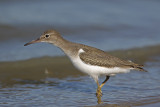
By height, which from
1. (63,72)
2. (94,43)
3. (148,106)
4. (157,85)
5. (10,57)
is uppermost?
(94,43)

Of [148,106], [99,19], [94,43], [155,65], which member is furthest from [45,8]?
[148,106]

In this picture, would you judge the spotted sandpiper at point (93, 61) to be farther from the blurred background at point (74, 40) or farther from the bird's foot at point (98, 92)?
the blurred background at point (74, 40)

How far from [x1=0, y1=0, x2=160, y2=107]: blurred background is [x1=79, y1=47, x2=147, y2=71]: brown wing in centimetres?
79

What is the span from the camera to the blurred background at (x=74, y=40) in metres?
9.71

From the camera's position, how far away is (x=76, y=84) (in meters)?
10.9

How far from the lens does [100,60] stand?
32.3ft

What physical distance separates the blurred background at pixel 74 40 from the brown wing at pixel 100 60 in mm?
788

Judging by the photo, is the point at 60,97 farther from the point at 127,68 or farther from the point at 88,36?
the point at 88,36

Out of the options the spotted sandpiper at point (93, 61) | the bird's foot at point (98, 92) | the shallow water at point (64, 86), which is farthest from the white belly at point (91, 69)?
the shallow water at point (64, 86)

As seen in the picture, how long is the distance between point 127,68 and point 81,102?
180cm

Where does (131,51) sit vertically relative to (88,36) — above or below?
below

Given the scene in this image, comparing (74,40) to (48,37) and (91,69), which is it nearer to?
(48,37)

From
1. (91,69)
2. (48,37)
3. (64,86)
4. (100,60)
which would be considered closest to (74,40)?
(64,86)

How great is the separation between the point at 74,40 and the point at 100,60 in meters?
5.32
